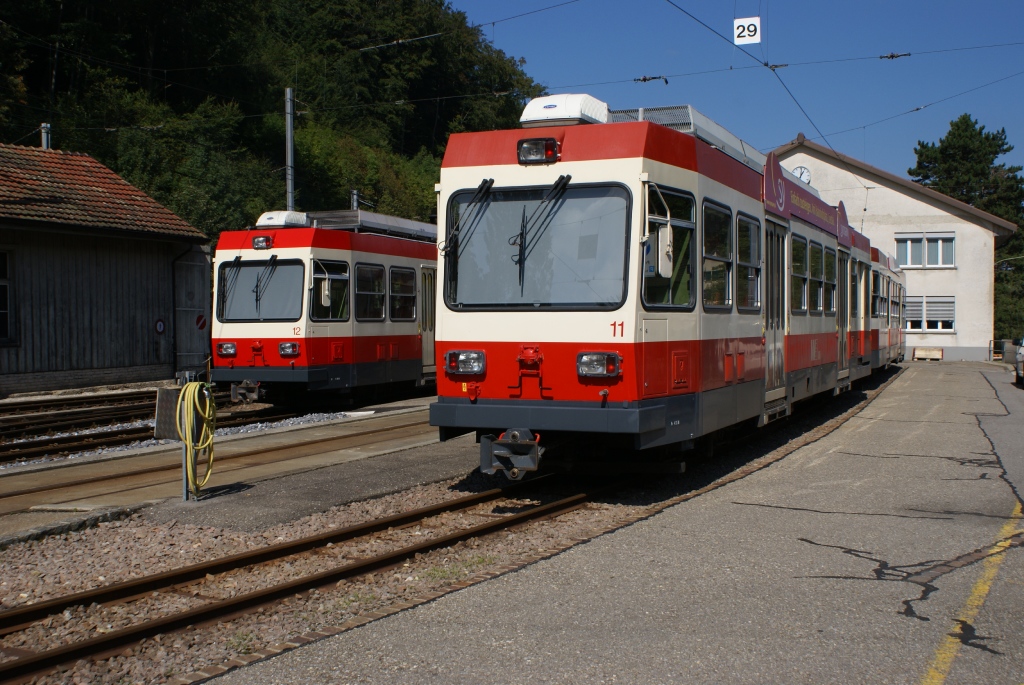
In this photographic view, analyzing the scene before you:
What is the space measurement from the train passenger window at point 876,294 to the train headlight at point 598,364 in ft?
48.5

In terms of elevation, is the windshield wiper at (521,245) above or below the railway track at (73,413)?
above

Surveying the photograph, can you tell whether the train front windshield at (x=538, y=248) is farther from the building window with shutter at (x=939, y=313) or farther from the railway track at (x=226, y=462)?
the building window with shutter at (x=939, y=313)

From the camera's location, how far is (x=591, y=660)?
4.80 m

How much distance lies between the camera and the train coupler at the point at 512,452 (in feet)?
26.6

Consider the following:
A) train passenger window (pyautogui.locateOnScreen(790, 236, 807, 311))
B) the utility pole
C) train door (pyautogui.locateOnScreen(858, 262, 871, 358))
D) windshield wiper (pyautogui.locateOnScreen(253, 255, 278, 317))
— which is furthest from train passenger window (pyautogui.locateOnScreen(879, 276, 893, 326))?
windshield wiper (pyautogui.locateOnScreen(253, 255, 278, 317))

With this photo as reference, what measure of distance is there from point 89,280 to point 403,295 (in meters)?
8.51

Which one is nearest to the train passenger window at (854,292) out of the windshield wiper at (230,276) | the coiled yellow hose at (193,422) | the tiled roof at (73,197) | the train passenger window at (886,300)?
the train passenger window at (886,300)

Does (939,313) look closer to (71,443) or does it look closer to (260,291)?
(260,291)

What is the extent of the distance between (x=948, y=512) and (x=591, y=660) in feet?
16.9

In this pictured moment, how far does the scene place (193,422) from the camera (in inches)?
356

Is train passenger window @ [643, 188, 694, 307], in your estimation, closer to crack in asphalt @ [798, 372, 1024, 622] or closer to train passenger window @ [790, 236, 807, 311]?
crack in asphalt @ [798, 372, 1024, 622]

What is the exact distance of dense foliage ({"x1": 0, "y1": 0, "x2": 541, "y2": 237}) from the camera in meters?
32.2

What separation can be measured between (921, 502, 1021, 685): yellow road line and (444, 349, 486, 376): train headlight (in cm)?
417

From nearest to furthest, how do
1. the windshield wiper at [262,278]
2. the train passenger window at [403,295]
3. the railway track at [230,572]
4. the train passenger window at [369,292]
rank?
1. the railway track at [230,572]
2. the windshield wiper at [262,278]
3. the train passenger window at [369,292]
4. the train passenger window at [403,295]
